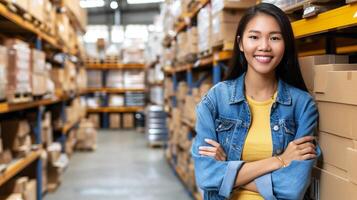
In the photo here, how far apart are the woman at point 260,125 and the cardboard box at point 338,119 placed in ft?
0.18

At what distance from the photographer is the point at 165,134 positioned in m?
9.80

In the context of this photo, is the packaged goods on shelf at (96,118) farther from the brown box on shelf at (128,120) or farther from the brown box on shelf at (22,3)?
the brown box on shelf at (22,3)

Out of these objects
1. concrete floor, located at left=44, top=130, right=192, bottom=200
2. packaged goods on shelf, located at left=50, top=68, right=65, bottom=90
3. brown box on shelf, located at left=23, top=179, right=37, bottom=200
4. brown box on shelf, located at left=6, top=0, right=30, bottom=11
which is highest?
brown box on shelf, located at left=6, top=0, right=30, bottom=11

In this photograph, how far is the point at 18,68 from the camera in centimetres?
383

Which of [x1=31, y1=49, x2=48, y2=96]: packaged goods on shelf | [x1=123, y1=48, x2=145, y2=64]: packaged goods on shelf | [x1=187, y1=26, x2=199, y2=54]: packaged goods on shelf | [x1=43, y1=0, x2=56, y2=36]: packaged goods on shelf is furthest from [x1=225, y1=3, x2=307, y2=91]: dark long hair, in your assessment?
[x1=123, y1=48, x2=145, y2=64]: packaged goods on shelf

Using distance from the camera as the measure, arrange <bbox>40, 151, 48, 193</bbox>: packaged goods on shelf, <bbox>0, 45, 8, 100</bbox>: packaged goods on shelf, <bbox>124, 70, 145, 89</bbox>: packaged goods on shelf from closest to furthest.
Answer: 1. <bbox>0, 45, 8, 100</bbox>: packaged goods on shelf
2. <bbox>40, 151, 48, 193</bbox>: packaged goods on shelf
3. <bbox>124, 70, 145, 89</bbox>: packaged goods on shelf

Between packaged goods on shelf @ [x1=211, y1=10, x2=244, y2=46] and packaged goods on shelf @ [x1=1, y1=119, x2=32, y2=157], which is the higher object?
packaged goods on shelf @ [x1=211, y1=10, x2=244, y2=46]

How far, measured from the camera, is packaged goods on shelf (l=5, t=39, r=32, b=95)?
3672mm

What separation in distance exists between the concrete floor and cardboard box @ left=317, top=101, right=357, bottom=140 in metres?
3.90

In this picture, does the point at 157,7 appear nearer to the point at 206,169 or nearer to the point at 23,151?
the point at 23,151

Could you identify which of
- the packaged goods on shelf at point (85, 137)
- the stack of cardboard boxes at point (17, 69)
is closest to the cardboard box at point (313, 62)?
the stack of cardboard boxes at point (17, 69)

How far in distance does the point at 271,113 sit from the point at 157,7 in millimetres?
16936

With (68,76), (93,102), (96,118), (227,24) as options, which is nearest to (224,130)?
(227,24)

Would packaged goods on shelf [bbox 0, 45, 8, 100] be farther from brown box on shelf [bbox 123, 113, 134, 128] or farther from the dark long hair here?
brown box on shelf [bbox 123, 113, 134, 128]
